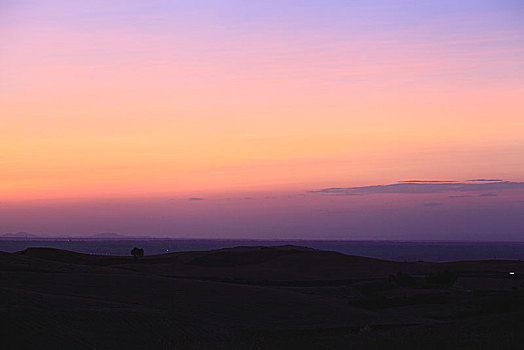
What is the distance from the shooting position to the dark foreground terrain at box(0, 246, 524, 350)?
19.8 metres

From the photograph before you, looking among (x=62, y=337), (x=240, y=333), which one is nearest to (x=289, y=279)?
(x=240, y=333)

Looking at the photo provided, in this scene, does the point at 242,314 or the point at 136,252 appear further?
the point at 136,252

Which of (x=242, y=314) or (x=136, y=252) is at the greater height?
(x=136, y=252)

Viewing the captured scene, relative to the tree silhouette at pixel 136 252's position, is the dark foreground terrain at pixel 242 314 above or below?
below

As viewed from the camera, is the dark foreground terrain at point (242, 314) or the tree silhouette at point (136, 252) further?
the tree silhouette at point (136, 252)

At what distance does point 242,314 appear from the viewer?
29.0 metres

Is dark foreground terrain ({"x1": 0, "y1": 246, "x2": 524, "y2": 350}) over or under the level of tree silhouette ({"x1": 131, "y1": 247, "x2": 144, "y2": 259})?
under

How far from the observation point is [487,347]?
17844 millimetres

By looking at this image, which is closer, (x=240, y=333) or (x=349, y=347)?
(x=349, y=347)

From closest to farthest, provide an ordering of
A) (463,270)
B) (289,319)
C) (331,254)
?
(289,319) → (463,270) → (331,254)

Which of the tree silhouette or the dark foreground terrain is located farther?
the tree silhouette

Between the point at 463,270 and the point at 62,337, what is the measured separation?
50.7 metres

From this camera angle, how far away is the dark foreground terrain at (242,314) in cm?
1976

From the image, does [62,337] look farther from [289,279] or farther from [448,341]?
[289,279]
